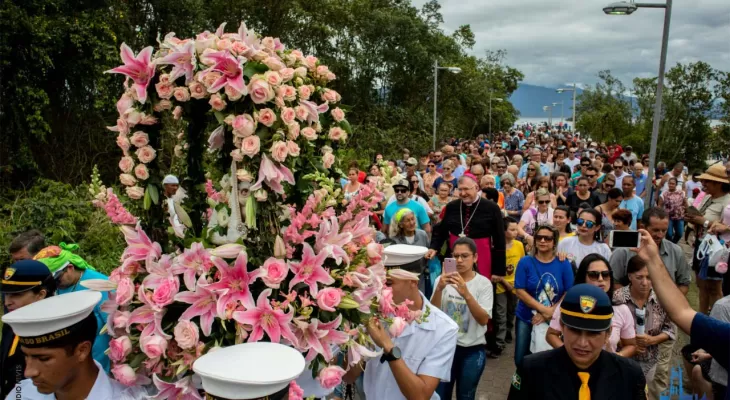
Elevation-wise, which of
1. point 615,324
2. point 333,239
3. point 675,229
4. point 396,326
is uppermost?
point 333,239

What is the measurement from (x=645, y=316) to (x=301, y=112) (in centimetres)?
391

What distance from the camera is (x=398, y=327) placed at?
2.85 metres

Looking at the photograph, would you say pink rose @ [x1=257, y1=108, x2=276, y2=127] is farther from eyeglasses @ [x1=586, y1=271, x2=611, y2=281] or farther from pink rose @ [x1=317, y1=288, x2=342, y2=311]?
eyeglasses @ [x1=586, y1=271, x2=611, y2=281]

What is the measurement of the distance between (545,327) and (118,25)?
14.1 metres

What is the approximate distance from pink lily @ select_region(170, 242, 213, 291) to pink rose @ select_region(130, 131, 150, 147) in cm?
61

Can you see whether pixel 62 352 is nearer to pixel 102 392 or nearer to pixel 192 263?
pixel 102 392

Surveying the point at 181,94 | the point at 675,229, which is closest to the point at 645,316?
the point at 181,94

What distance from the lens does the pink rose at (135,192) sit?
271 cm

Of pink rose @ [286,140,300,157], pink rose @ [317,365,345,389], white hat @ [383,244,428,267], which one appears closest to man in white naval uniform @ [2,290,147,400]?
pink rose @ [317,365,345,389]

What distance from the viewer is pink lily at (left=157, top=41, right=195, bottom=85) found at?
2492 mm

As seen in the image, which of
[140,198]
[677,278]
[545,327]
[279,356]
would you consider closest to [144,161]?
[140,198]

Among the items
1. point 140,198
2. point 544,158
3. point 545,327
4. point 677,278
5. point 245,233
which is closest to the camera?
point 245,233

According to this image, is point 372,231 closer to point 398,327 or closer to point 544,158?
point 398,327

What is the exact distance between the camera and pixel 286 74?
257 centimetres
